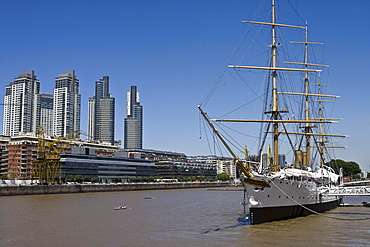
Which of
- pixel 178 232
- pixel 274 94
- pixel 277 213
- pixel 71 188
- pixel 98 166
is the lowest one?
pixel 178 232

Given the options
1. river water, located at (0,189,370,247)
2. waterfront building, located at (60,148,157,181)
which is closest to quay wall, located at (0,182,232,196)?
waterfront building, located at (60,148,157,181)

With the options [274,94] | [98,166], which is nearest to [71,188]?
[98,166]

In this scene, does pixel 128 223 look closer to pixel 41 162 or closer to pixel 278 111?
pixel 278 111

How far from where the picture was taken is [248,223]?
134 feet

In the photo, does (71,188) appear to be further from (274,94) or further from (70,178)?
(274,94)

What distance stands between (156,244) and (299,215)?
20.8m

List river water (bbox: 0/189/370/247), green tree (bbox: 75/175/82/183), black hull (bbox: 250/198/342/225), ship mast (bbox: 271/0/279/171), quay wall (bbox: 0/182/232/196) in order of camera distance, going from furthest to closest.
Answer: green tree (bbox: 75/175/82/183)
quay wall (bbox: 0/182/232/196)
ship mast (bbox: 271/0/279/171)
black hull (bbox: 250/198/342/225)
river water (bbox: 0/189/370/247)

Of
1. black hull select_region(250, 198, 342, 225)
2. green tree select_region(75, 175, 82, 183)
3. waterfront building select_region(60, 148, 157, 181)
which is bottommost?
black hull select_region(250, 198, 342, 225)

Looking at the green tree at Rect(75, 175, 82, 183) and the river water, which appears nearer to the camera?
the river water

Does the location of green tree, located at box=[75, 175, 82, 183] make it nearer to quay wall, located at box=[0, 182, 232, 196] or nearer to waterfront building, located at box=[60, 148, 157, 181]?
waterfront building, located at box=[60, 148, 157, 181]

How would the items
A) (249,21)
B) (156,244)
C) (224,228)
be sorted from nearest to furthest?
(156,244), (224,228), (249,21)

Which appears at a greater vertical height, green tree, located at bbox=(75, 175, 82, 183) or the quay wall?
green tree, located at bbox=(75, 175, 82, 183)

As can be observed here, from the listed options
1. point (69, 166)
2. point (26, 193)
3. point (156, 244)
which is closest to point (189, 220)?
point (156, 244)

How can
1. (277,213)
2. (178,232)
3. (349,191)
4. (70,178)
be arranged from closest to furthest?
(178,232), (277,213), (349,191), (70,178)
